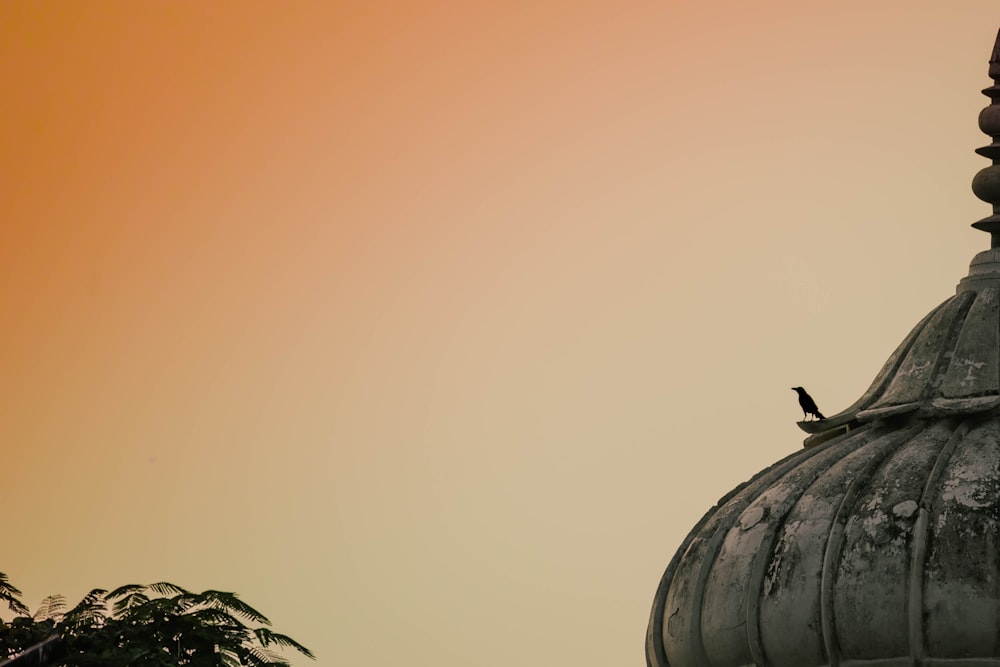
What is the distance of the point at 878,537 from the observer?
30953mm

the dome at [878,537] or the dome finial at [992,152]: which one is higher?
the dome finial at [992,152]

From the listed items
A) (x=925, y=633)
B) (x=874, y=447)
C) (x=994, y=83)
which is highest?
(x=994, y=83)

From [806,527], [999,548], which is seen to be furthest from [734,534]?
[999,548]

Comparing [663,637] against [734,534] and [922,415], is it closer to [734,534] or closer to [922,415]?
[734,534]

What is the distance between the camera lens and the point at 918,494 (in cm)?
3117

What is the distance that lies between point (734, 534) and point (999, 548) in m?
3.02

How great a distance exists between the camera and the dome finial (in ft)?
113

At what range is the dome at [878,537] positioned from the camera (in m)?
30.5

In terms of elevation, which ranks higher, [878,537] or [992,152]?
[992,152]

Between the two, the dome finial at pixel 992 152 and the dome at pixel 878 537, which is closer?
the dome at pixel 878 537

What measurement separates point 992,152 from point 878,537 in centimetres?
560

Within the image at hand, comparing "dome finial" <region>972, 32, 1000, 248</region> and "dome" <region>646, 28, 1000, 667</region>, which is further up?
"dome finial" <region>972, 32, 1000, 248</region>

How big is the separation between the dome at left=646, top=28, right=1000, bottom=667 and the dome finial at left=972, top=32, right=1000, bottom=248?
0.31 meters

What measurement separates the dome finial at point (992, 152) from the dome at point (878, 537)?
1.02 ft
